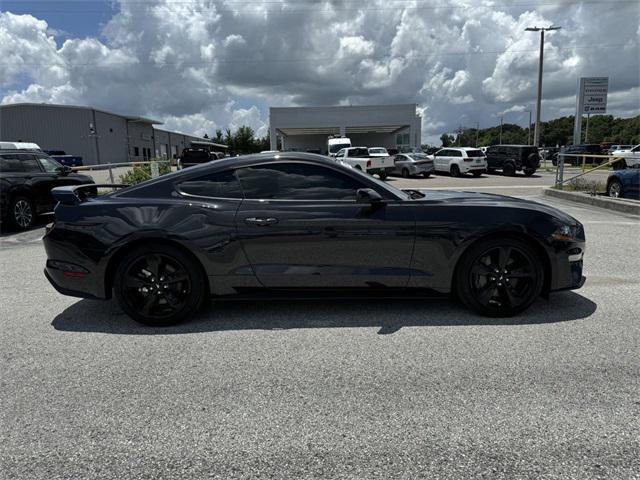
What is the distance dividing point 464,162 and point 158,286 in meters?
25.7

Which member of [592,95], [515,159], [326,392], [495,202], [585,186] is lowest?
[326,392]

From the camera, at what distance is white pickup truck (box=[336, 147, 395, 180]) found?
24078 millimetres

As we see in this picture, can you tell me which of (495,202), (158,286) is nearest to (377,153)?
(495,202)

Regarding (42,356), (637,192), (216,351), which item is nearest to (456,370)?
(216,351)

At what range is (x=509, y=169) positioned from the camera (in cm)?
2769

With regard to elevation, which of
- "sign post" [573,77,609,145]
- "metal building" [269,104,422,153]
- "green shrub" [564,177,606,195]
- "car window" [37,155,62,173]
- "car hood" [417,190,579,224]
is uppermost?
"metal building" [269,104,422,153]

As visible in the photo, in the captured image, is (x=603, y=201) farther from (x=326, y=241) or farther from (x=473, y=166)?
(x=473, y=166)

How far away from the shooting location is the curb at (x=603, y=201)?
10602mm

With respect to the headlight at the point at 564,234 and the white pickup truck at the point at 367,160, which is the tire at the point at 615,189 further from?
the white pickup truck at the point at 367,160

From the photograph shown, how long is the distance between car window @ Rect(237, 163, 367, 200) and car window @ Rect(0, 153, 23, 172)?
26.7 ft

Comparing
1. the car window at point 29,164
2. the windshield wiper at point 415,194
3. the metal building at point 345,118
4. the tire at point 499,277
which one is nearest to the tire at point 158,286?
the windshield wiper at point 415,194

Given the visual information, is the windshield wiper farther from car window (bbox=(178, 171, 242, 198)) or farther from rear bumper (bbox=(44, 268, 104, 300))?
rear bumper (bbox=(44, 268, 104, 300))

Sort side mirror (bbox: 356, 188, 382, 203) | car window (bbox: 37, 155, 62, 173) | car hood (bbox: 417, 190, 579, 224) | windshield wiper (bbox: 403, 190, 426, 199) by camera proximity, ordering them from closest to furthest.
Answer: side mirror (bbox: 356, 188, 382, 203), car hood (bbox: 417, 190, 579, 224), windshield wiper (bbox: 403, 190, 426, 199), car window (bbox: 37, 155, 62, 173)

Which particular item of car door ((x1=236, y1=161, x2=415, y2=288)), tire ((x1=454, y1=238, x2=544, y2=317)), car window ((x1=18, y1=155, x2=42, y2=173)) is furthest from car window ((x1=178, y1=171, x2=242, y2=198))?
car window ((x1=18, y1=155, x2=42, y2=173))
